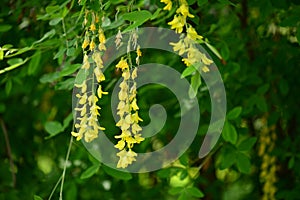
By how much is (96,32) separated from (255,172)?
1.34 metres

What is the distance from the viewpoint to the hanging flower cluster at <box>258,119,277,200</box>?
80.0 inches

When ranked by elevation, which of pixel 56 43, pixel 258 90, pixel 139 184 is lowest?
pixel 139 184

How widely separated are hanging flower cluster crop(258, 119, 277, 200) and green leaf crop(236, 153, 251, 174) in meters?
0.38

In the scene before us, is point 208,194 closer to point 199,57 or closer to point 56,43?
point 56,43

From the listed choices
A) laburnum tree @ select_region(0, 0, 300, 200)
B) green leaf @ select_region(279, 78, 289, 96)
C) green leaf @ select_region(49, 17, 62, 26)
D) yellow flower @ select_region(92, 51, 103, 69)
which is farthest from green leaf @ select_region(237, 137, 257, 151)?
yellow flower @ select_region(92, 51, 103, 69)

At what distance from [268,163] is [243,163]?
0.45 meters

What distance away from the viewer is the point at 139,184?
2.40m

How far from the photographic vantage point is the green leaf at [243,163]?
162 centimetres

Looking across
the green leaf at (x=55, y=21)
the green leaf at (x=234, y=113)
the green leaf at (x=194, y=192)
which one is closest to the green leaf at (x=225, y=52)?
the green leaf at (x=234, y=113)

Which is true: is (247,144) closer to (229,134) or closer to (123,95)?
(229,134)

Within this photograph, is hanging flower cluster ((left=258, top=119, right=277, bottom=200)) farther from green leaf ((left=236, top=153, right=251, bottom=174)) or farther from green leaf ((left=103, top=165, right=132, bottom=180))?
green leaf ((left=103, top=165, right=132, bottom=180))

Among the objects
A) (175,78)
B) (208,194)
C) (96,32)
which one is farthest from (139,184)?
(96,32)

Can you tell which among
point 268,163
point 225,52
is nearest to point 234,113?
point 225,52

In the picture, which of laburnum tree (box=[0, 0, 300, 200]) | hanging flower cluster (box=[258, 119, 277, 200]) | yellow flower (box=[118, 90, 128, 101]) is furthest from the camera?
hanging flower cluster (box=[258, 119, 277, 200])
